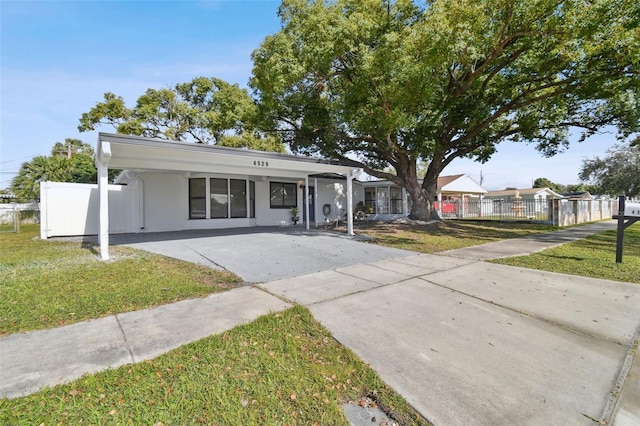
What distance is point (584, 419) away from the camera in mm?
2076

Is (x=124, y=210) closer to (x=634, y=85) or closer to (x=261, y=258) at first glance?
(x=261, y=258)

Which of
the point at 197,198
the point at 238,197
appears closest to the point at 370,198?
the point at 238,197

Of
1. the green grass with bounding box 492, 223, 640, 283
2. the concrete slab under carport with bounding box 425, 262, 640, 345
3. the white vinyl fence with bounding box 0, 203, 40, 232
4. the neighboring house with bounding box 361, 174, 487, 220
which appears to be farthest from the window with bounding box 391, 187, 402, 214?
the white vinyl fence with bounding box 0, 203, 40, 232

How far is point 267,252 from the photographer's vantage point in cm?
782

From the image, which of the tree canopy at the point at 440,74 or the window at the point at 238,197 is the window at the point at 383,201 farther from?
A: the window at the point at 238,197

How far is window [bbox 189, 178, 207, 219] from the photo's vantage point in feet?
41.2

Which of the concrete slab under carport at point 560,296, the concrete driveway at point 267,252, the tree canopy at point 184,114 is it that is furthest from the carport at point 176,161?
the tree canopy at point 184,114

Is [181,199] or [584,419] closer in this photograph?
[584,419]

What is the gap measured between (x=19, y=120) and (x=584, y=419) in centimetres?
2448

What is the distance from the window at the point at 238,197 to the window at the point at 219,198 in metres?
0.28

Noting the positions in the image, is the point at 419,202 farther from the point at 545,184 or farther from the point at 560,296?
the point at 545,184

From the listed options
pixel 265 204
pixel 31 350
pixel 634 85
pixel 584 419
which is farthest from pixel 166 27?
pixel 634 85

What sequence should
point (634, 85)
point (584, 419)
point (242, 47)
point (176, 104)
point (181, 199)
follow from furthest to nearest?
point (176, 104)
point (242, 47)
point (181, 199)
point (634, 85)
point (584, 419)

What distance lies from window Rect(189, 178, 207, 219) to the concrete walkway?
8.82 m
